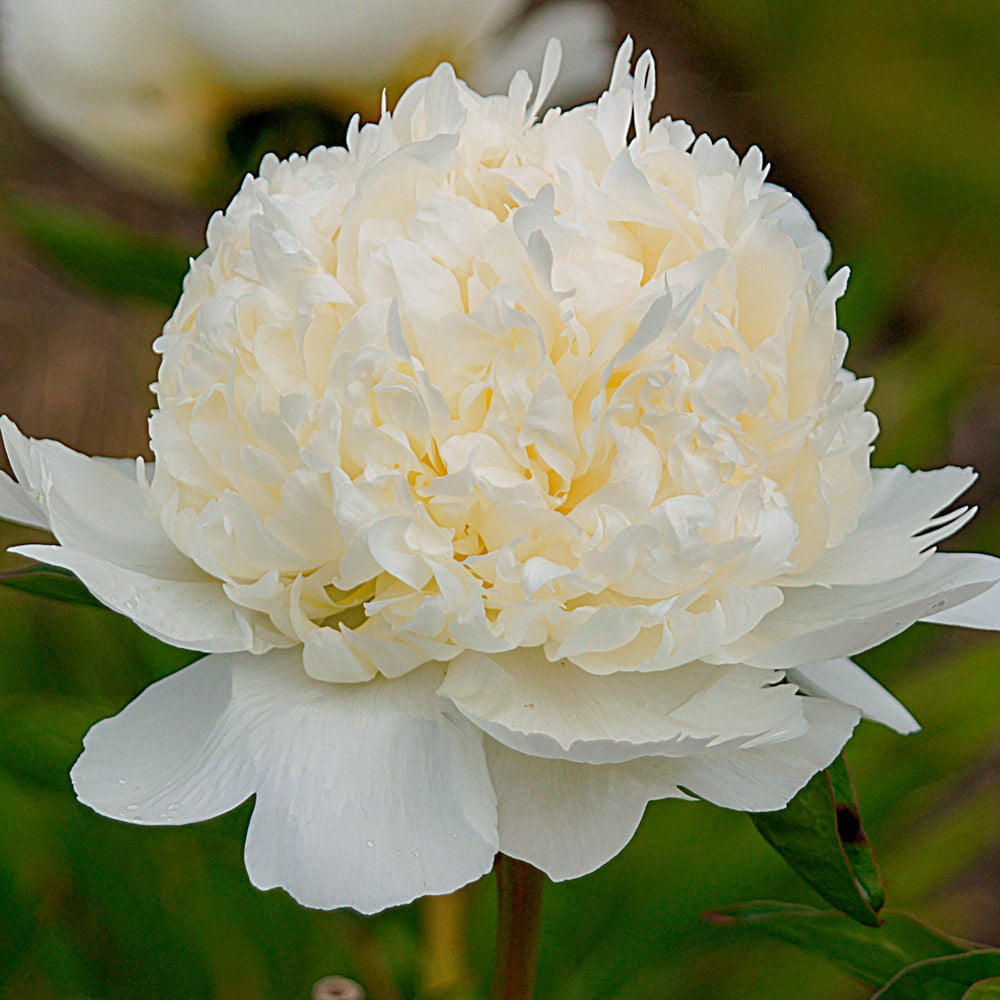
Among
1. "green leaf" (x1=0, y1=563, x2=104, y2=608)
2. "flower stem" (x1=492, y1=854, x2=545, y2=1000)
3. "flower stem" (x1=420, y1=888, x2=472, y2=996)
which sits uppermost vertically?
"green leaf" (x1=0, y1=563, x2=104, y2=608)

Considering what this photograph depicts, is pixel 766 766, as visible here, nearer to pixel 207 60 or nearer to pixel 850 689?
pixel 850 689

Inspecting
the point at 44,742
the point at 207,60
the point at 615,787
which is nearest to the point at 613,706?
the point at 615,787

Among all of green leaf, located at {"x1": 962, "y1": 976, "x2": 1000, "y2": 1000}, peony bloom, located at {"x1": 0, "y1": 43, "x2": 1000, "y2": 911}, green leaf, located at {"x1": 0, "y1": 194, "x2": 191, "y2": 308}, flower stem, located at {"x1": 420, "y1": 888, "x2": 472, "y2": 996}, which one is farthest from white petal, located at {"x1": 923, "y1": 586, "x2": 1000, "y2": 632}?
green leaf, located at {"x1": 0, "y1": 194, "x2": 191, "y2": 308}

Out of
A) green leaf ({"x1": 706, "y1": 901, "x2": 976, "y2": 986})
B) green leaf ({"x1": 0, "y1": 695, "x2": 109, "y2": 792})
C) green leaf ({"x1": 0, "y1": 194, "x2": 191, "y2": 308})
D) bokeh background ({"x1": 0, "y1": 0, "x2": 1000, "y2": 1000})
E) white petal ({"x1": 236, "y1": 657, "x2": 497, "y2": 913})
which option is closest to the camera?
white petal ({"x1": 236, "y1": 657, "x2": 497, "y2": 913})

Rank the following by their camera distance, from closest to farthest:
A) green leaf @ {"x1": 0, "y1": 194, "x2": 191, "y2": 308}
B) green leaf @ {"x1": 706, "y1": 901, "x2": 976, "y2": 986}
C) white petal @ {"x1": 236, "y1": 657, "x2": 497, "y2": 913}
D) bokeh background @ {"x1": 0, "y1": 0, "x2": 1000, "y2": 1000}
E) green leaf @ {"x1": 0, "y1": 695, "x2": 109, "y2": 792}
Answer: white petal @ {"x1": 236, "y1": 657, "x2": 497, "y2": 913}
green leaf @ {"x1": 706, "y1": 901, "x2": 976, "y2": 986}
green leaf @ {"x1": 0, "y1": 695, "x2": 109, "y2": 792}
bokeh background @ {"x1": 0, "y1": 0, "x2": 1000, "y2": 1000}
green leaf @ {"x1": 0, "y1": 194, "x2": 191, "y2": 308}

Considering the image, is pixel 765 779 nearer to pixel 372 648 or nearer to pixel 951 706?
pixel 372 648

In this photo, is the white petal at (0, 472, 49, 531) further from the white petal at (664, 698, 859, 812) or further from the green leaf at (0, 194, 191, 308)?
the green leaf at (0, 194, 191, 308)

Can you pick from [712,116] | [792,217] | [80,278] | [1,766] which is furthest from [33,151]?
[792,217]
